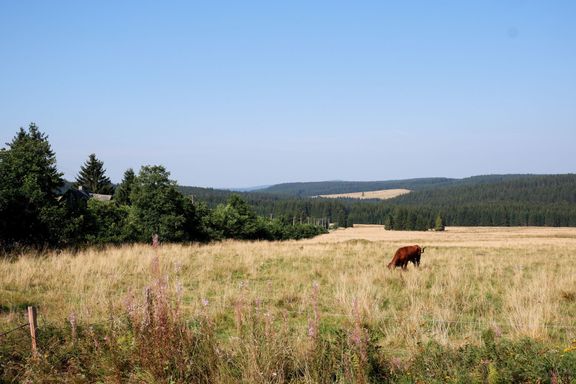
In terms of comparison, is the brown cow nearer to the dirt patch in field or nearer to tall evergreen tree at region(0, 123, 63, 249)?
tall evergreen tree at region(0, 123, 63, 249)

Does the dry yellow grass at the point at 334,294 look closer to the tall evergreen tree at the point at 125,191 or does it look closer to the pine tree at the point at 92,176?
the tall evergreen tree at the point at 125,191

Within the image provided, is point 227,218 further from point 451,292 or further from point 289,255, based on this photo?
point 451,292

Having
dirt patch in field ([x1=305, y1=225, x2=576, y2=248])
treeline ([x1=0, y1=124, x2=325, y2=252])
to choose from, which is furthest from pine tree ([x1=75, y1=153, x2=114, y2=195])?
dirt patch in field ([x1=305, y1=225, x2=576, y2=248])

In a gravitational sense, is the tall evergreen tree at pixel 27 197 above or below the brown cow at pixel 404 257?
above

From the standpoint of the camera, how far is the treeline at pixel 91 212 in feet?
55.4

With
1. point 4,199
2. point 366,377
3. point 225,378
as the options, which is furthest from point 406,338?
point 4,199

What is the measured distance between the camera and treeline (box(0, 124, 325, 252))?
16875mm

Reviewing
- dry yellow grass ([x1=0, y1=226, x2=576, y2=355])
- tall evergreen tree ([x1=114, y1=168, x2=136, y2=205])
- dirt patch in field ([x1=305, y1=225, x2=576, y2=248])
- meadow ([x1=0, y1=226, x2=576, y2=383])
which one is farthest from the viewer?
tall evergreen tree ([x1=114, y1=168, x2=136, y2=205])

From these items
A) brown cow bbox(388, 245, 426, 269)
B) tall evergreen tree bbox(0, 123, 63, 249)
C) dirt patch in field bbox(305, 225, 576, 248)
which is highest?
tall evergreen tree bbox(0, 123, 63, 249)

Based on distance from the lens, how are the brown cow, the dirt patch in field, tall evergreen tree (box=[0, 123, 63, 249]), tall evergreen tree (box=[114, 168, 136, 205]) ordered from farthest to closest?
tall evergreen tree (box=[114, 168, 136, 205]) → the dirt patch in field → tall evergreen tree (box=[0, 123, 63, 249]) → the brown cow

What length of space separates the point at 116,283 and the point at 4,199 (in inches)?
349

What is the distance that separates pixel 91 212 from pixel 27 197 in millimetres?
8471

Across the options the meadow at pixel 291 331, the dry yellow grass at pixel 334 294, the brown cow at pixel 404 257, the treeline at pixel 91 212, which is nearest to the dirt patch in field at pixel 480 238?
the treeline at pixel 91 212

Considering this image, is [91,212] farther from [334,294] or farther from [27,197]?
[334,294]
